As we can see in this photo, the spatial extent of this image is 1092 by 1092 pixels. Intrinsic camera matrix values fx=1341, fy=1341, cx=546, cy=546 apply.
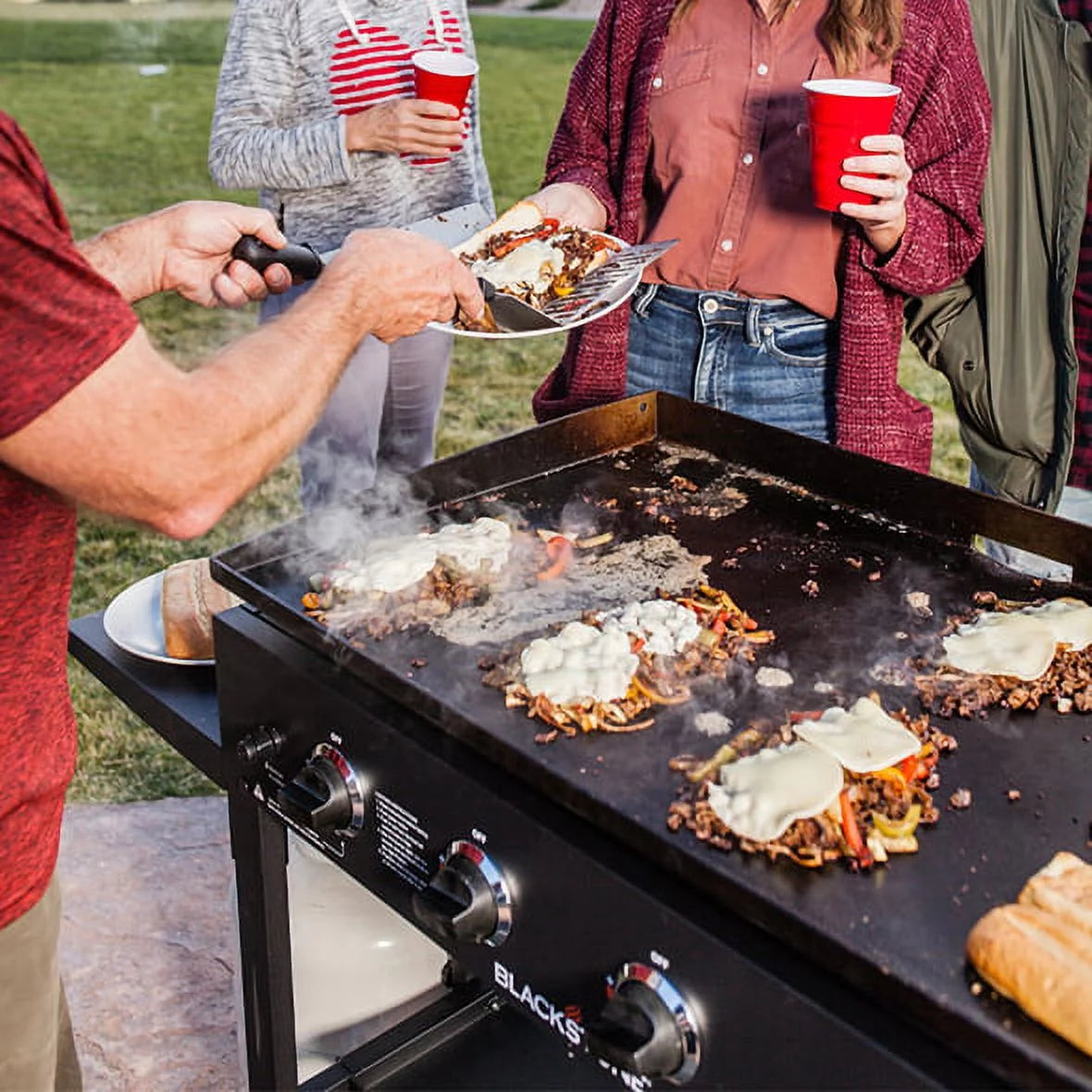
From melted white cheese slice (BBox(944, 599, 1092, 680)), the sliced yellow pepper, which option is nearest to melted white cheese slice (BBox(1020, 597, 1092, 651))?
melted white cheese slice (BBox(944, 599, 1092, 680))

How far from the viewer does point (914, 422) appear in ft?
9.60

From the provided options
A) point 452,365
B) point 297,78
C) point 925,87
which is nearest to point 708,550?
point 925,87

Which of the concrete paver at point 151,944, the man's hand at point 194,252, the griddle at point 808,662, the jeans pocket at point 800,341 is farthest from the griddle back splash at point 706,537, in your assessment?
the concrete paver at point 151,944

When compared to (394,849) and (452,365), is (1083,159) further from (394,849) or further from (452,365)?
(452,365)

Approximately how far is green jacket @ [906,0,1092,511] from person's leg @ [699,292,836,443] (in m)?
0.29

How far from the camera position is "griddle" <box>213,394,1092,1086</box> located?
1.40m

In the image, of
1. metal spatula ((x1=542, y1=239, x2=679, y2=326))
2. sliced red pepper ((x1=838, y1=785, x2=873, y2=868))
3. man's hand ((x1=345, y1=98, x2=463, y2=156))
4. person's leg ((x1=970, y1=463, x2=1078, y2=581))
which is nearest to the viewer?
sliced red pepper ((x1=838, y1=785, x2=873, y2=868))

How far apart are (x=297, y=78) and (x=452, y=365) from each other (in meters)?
3.85

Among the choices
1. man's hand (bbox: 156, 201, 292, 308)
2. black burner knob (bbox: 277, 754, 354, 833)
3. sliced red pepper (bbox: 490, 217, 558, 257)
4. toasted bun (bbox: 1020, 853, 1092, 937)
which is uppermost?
man's hand (bbox: 156, 201, 292, 308)

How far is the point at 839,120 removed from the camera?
2.37 m

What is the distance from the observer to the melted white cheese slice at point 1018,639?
191cm

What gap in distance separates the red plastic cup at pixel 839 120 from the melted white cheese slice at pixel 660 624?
932 mm

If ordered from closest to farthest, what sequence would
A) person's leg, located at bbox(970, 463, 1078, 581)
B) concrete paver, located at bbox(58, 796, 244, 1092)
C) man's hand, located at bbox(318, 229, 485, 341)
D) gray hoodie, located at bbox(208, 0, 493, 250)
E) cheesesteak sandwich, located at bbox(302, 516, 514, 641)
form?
man's hand, located at bbox(318, 229, 485, 341) → cheesesteak sandwich, located at bbox(302, 516, 514, 641) → person's leg, located at bbox(970, 463, 1078, 581) → concrete paver, located at bbox(58, 796, 244, 1092) → gray hoodie, located at bbox(208, 0, 493, 250)

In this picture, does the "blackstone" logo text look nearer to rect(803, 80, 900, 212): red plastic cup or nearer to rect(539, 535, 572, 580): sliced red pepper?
rect(539, 535, 572, 580): sliced red pepper
